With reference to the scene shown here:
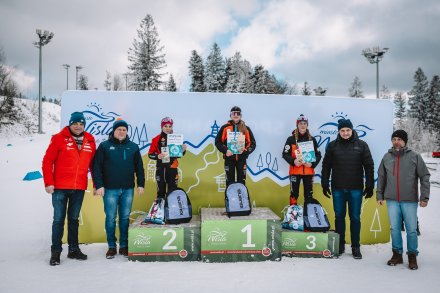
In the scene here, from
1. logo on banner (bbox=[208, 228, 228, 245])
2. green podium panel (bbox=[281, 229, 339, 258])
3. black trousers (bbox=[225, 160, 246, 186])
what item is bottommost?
green podium panel (bbox=[281, 229, 339, 258])

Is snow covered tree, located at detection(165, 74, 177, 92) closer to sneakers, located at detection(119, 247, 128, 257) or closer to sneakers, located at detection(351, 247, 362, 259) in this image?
sneakers, located at detection(119, 247, 128, 257)

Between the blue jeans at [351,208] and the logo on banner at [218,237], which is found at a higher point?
the blue jeans at [351,208]

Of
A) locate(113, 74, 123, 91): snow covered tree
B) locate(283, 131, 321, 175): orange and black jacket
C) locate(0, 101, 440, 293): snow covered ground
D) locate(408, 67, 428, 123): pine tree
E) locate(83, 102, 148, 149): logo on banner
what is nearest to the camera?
locate(0, 101, 440, 293): snow covered ground

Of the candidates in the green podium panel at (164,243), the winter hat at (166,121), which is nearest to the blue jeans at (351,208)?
the green podium panel at (164,243)

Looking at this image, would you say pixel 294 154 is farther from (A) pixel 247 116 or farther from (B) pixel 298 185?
(A) pixel 247 116

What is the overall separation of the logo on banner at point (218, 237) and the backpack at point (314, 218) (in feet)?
3.87

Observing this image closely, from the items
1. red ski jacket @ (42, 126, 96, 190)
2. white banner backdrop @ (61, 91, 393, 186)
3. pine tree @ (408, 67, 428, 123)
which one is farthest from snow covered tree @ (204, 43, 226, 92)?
red ski jacket @ (42, 126, 96, 190)

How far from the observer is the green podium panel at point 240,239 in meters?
4.21

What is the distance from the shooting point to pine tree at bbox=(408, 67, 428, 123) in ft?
157

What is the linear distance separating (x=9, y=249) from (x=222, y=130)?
11.5ft

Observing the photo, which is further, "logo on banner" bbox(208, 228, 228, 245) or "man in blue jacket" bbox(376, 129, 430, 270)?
"logo on banner" bbox(208, 228, 228, 245)

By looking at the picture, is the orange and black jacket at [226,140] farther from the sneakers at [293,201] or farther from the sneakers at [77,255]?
the sneakers at [77,255]

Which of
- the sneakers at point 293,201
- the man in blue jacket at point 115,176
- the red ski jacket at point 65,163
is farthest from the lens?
the sneakers at point 293,201

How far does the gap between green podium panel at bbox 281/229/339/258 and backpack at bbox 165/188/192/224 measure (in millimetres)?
1376
